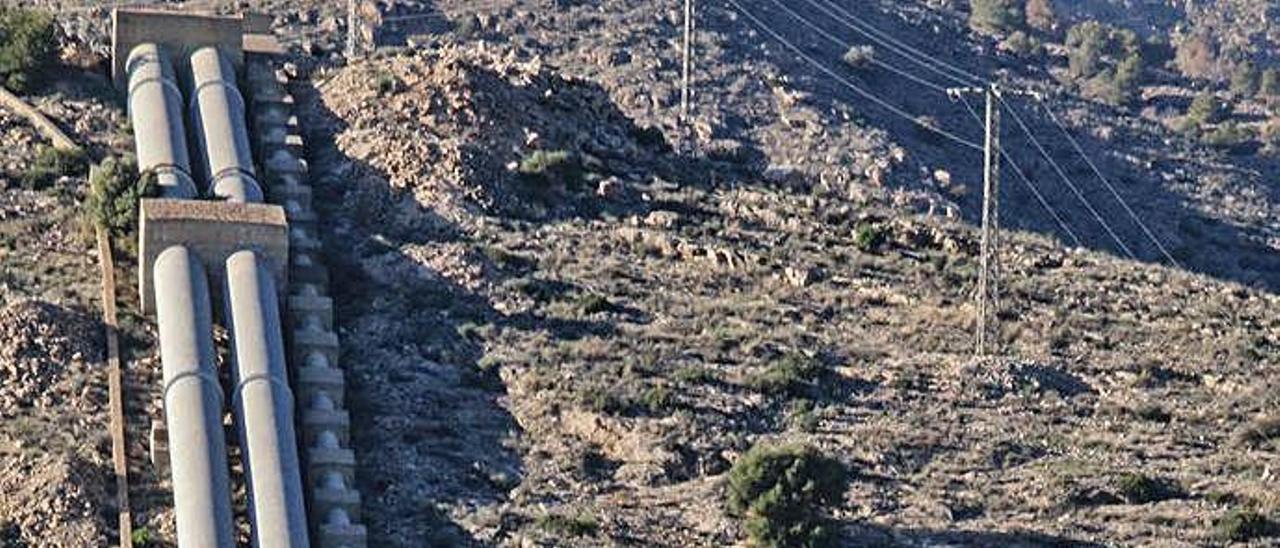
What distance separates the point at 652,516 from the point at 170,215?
14248 mm

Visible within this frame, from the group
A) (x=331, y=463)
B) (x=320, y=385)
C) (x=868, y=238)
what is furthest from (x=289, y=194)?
(x=331, y=463)

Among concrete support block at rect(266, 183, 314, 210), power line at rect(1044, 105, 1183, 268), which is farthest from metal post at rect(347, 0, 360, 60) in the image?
power line at rect(1044, 105, 1183, 268)

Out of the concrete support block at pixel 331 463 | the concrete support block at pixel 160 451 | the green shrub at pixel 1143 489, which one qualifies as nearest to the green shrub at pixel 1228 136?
the green shrub at pixel 1143 489

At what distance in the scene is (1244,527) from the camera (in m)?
77.0

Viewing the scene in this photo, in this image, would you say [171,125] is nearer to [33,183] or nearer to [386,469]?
[33,183]

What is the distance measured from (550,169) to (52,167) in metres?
12.9

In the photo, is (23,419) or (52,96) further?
(52,96)

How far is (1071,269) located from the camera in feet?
322

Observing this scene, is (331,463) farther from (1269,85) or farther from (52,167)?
(1269,85)

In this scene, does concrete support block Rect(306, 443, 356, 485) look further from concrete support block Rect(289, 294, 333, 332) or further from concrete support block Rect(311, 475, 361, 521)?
concrete support block Rect(289, 294, 333, 332)

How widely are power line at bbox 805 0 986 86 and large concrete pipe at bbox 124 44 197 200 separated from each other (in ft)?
169

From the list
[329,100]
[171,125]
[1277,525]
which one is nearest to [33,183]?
[171,125]

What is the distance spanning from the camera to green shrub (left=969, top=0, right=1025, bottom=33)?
157 meters

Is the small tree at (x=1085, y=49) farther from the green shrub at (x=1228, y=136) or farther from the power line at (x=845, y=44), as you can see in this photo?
the power line at (x=845, y=44)
